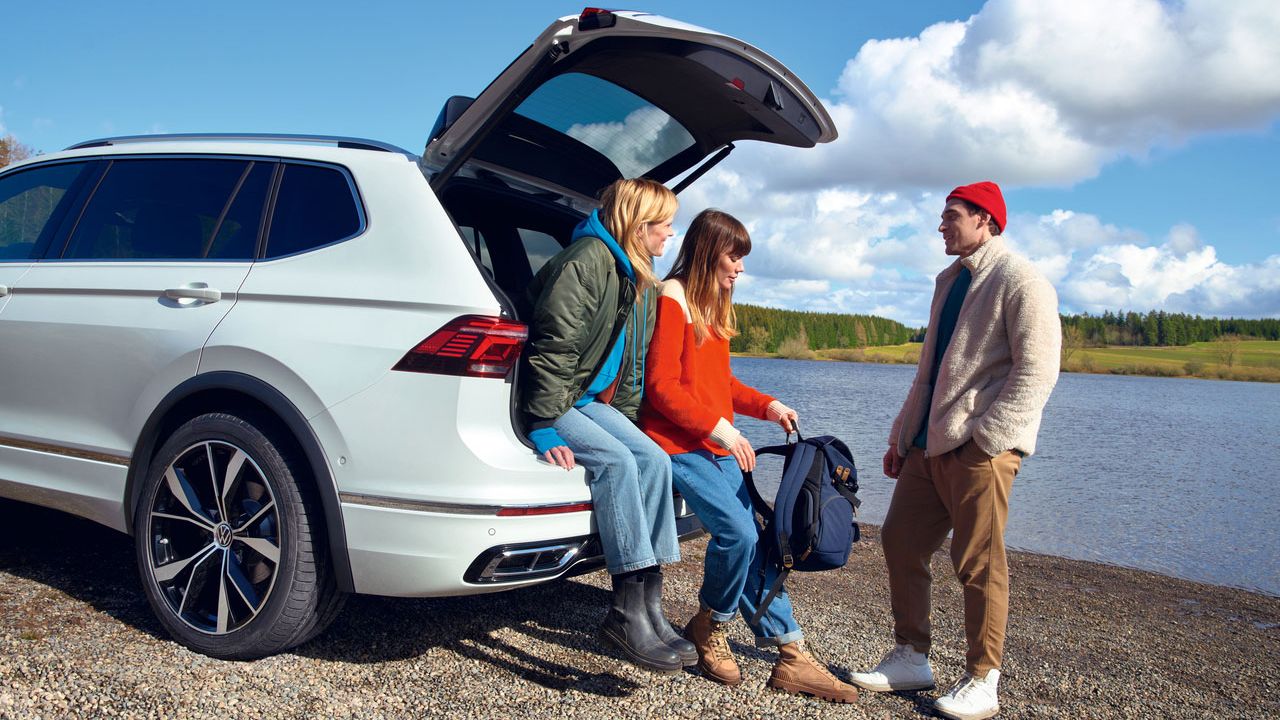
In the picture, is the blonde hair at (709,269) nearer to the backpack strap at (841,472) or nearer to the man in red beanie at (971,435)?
the backpack strap at (841,472)

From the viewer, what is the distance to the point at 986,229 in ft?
10.8

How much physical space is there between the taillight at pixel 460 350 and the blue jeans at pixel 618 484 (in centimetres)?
37

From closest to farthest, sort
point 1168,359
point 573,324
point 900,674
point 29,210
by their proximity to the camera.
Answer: point 573,324
point 900,674
point 29,210
point 1168,359

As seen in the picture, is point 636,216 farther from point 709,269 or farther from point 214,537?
point 214,537

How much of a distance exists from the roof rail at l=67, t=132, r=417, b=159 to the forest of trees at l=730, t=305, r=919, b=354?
10452 cm

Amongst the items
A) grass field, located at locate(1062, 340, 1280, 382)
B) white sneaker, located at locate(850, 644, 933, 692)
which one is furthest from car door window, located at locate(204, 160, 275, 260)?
grass field, located at locate(1062, 340, 1280, 382)

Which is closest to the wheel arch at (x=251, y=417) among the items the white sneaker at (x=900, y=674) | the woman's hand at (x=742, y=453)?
the woman's hand at (x=742, y=453)

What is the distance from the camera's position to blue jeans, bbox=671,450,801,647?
2959mm

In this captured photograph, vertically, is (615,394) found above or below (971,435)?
above

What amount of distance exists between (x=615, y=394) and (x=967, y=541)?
1387 mm

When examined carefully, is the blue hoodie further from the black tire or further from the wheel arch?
the black tire

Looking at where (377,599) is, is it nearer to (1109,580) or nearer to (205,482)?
(205,482)

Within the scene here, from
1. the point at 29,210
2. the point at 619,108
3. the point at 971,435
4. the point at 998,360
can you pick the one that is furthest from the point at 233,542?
the point at 998,360

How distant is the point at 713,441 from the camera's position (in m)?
3.03
